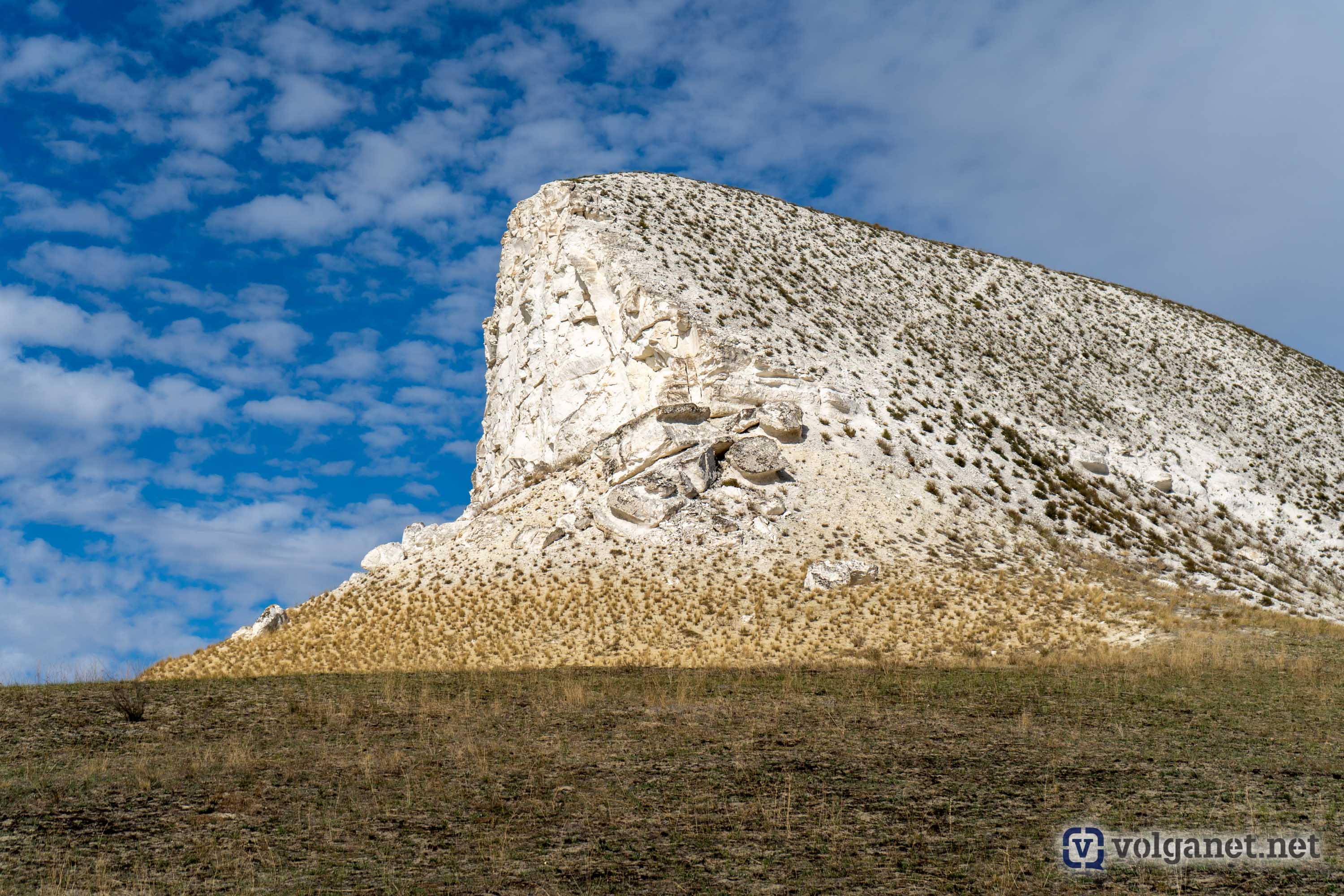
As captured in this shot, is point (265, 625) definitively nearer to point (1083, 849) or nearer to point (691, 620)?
point (691, 620)

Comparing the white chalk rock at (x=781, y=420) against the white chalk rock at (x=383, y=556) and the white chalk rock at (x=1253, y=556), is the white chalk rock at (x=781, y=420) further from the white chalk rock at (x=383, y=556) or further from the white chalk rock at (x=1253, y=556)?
the white chalk rock at (x=1253, y=556)

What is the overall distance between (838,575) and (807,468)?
683 centimetres

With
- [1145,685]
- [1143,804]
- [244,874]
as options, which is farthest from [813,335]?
[244,874]

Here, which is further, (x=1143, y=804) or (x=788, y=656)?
(x=788, y=656)

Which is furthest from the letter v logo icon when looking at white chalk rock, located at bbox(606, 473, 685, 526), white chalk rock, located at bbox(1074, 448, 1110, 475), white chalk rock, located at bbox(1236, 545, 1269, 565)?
white chalk rock, located at bbox(1236, 545, 1269, 565)

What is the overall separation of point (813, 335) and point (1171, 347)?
30477 mm

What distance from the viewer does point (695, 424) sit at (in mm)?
41469

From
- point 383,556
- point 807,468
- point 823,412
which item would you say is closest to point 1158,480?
point 823,412

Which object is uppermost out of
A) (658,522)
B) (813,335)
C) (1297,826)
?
(813,335)

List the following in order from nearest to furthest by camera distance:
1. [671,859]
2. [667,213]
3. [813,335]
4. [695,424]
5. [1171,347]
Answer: [671,859] < [695,424] < [813,335] < [667,213] < [1171,347]

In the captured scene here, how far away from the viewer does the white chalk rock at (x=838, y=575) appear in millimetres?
33625

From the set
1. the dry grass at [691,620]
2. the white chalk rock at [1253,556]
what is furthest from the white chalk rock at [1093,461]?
the dry grass at [691,620]

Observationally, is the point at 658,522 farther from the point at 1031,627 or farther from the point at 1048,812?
the point at 1048,812

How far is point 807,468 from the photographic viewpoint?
39656 millimetres
